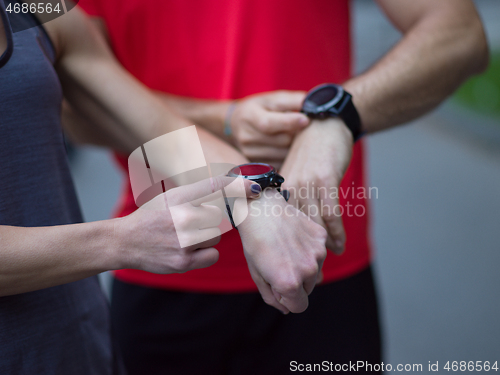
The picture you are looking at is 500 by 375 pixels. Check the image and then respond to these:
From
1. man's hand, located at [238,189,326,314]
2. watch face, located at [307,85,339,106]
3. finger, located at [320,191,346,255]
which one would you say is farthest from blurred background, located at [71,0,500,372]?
man's hand, located at [238,189,326,314]

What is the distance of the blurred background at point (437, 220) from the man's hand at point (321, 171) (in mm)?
492

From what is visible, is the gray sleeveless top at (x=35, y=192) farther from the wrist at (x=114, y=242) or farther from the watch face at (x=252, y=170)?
the watch face at (x=252, y=170)

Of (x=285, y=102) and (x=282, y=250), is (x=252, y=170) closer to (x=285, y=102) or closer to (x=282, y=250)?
(x=282, y=250)

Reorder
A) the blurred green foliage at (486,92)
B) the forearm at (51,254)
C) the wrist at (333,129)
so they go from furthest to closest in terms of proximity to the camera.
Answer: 1. the blurred green foliage at (486,92)
2. the wrist at (333,129)
3. the forearm at (51,254)

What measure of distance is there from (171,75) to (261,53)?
21 centimetres

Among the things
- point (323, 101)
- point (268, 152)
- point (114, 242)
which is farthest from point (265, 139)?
point (114, 242)

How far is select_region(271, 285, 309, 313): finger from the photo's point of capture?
0.54m

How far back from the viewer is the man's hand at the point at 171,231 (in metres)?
0.52

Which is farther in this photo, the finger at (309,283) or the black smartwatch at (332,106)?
the black smartwatch at (332,106)

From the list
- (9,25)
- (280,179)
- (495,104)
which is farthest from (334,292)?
(495,104)

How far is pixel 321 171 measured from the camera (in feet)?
2.27

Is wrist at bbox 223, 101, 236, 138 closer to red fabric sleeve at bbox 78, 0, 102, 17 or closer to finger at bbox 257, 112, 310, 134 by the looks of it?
finger at bbox 257, 112, 310, 134

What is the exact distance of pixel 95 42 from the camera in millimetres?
796

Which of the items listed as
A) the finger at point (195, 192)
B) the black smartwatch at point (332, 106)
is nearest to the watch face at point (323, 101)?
the black smartwatch at point (332, 106)
